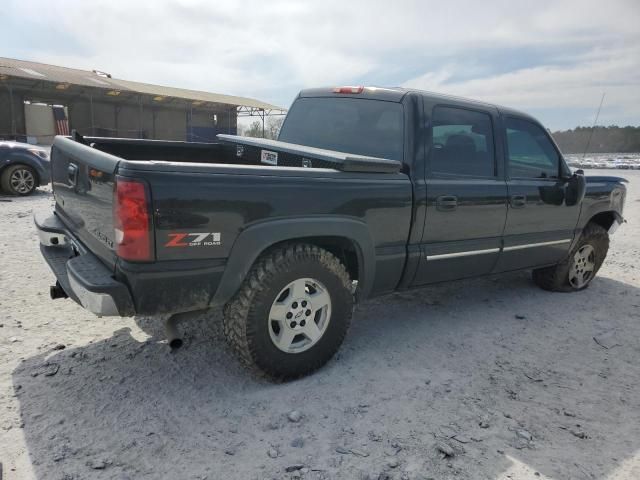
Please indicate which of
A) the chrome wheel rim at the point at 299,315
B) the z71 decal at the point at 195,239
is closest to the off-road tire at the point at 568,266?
the chrome wheel rim at the point at 299,315

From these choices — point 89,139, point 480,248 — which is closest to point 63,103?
point 89,139

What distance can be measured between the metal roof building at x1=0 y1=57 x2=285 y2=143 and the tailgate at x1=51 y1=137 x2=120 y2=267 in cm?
2158

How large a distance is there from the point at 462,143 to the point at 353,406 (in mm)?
2212

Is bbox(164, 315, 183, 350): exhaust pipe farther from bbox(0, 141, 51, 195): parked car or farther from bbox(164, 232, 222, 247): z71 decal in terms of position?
bbox(0, 141, 51, 195): parked car

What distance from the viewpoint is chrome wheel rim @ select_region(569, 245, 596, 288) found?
16.6ft

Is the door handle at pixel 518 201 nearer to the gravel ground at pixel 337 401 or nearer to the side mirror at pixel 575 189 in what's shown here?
the side mirror at pixel 575 189

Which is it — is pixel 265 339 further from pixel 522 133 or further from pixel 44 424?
pixel 522 133

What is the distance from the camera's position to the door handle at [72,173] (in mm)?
A: 2893

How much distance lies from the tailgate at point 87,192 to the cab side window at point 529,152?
3.18m

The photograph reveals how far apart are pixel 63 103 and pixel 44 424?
90.9 ft

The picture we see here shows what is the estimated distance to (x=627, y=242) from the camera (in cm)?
775

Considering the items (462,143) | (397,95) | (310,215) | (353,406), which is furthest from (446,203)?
(353,406)

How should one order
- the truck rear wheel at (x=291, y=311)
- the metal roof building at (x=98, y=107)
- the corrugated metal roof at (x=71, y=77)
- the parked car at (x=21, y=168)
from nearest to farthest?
the truck rear wheel at (x=291, y=311) → the parked car at (x=21, y=168) → the corrugated metal roof at (x=71, y=77) → the metal roof building at (x=98, y=107)

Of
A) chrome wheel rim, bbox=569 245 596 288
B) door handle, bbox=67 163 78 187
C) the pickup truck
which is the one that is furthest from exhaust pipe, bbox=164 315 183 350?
chrome wheel rim, bbox=569 245 596 288
